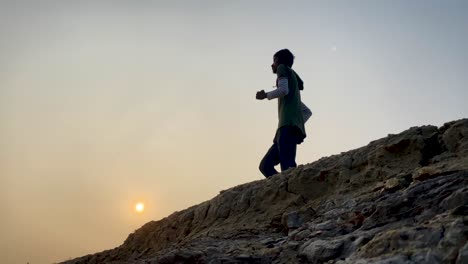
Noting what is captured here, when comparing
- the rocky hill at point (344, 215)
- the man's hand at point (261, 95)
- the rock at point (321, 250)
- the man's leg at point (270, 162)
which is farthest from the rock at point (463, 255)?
the man's leg at point (270, 162)

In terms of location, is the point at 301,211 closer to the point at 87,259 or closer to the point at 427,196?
the point at 427,196

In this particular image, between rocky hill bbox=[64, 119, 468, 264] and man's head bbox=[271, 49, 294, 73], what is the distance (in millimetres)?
2436

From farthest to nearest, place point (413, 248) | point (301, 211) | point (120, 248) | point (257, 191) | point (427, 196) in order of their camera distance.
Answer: point (120, 248), point (257, 191), point (301, 211), point (427, 196), point (413, 248)

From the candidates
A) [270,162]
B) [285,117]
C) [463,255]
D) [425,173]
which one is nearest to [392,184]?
[425,173]

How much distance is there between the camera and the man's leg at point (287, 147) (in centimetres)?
843

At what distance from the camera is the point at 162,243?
25.1ft

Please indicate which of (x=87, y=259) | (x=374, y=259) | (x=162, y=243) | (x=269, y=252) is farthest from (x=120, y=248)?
(x=374, y=259)

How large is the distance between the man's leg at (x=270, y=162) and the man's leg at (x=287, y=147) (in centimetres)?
34

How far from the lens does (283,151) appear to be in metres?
8.46

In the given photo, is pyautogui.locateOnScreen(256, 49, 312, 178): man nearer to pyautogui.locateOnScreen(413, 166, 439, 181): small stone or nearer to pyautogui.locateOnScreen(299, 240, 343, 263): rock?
pyautogui.locateOnScreen(413, 166, 439, 181): small stone

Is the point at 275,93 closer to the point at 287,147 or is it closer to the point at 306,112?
the point at 287,147

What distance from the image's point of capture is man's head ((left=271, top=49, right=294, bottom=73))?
899 centimetres

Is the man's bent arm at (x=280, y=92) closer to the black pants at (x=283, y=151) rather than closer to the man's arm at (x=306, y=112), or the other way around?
the black pants at (x=283, y=151)

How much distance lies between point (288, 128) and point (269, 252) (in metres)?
3.92
